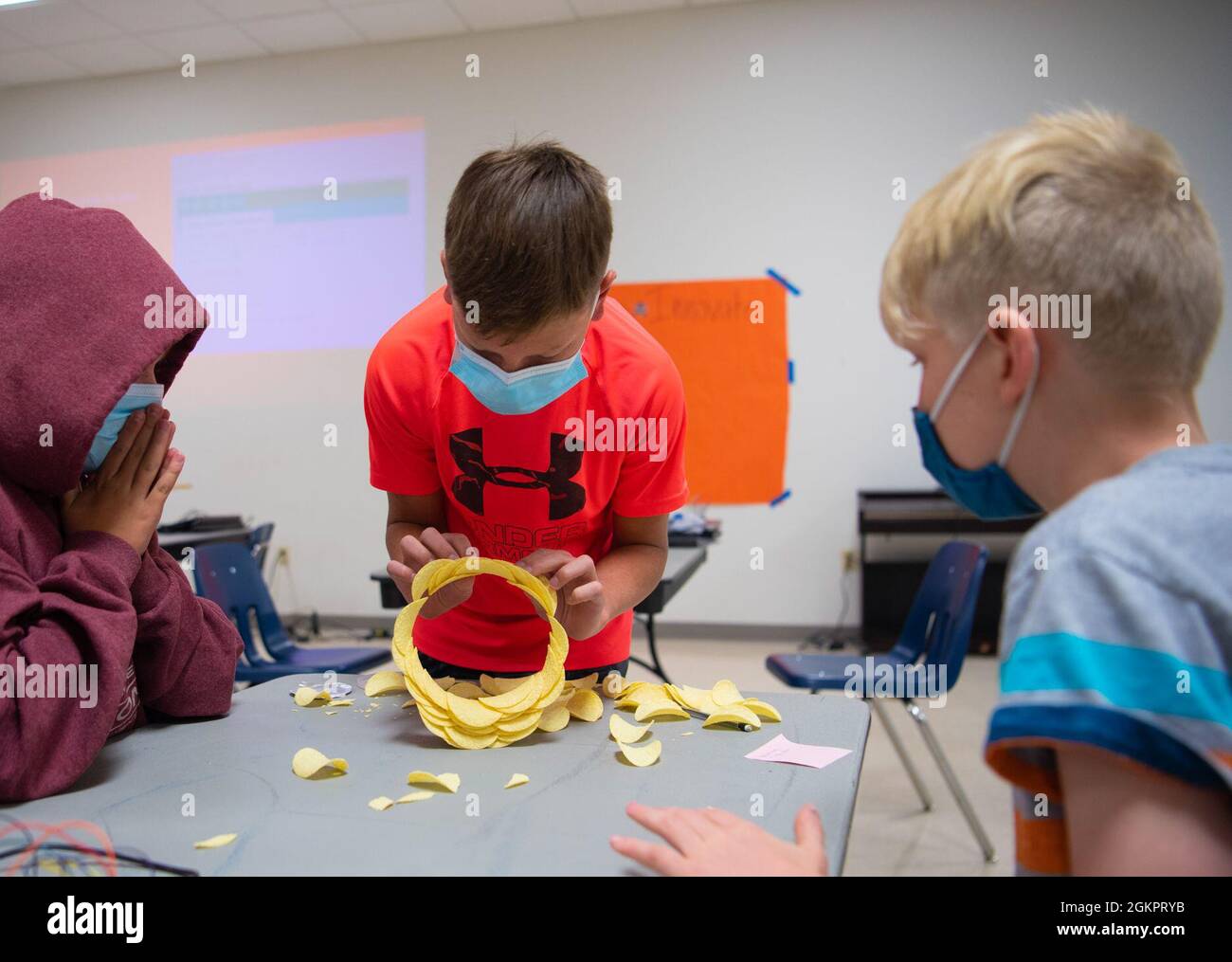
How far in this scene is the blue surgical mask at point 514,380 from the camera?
4.38 ft

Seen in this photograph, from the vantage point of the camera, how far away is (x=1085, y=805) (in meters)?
0.66

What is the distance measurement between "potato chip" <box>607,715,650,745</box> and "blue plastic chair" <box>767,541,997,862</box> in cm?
158

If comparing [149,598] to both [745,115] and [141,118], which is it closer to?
[745,115]

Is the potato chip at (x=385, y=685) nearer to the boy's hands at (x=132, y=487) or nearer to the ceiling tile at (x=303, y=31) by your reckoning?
the boy's hands at (x=132, y=487)

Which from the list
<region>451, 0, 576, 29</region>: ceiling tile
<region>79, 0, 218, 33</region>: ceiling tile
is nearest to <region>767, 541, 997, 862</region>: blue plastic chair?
<region>451, 0, 576, 29</region>: ceiling tile

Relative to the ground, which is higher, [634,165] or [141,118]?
[141,118]

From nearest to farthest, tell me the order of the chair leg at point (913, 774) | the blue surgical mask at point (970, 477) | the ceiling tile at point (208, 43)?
the blue surgical mask at point (970, 477) < the chair leg at point (913, 774) < the ceiling tile at point (208, 43)

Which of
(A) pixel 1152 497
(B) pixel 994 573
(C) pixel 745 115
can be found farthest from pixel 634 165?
(A) pixel 1152 497

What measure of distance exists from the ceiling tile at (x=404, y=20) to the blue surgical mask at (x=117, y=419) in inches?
184

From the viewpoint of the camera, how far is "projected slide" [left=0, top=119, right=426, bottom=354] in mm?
5457

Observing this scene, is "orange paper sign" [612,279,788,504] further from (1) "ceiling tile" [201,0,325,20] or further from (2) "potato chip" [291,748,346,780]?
(2) "potato chip" [291,748,346,780]

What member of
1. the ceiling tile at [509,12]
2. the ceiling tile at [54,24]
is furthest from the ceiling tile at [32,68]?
the ceiling tile at [509,12]

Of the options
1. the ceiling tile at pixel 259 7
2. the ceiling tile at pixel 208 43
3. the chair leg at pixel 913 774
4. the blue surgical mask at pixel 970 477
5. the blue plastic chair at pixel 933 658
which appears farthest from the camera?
the ceiling tile at pixel 208 43

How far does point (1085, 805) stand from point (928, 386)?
15.6 inches
